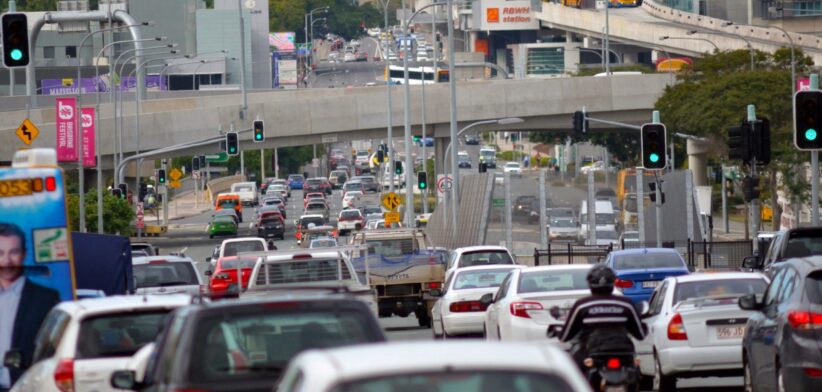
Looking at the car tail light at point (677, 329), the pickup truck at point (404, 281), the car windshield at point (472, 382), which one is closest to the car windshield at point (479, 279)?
the pickup truck at point (404, 281)

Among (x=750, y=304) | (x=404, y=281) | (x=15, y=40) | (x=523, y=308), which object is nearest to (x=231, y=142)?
(x=404, y=281)

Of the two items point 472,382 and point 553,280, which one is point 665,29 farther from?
point 472,382

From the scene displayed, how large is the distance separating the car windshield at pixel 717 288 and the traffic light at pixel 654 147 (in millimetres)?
18256

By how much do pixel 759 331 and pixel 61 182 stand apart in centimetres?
696

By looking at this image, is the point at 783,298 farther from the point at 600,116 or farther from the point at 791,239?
the point at 600,116

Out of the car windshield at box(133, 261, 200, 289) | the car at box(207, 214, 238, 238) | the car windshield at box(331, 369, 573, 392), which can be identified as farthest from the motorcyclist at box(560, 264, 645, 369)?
the car at box(207, 214, 238, 238)

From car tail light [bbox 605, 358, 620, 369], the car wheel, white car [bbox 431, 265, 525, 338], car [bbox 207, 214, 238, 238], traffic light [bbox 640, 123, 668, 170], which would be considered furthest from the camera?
car [bbox 207, 214, 238, 238]

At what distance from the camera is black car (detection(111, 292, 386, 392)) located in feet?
34.3

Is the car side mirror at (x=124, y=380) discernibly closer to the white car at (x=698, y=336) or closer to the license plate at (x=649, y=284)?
the white car at (x=698, y=336)

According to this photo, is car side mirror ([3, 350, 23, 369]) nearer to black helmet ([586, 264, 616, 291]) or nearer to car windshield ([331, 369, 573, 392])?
black helmet ([586, 264, 616, 291])

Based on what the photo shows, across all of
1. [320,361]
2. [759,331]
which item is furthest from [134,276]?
[320,361]

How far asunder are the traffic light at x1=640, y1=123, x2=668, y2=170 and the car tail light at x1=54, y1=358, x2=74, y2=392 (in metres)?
24.9

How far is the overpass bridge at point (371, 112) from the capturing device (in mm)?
81125

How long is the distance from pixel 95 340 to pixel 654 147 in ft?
81.5
